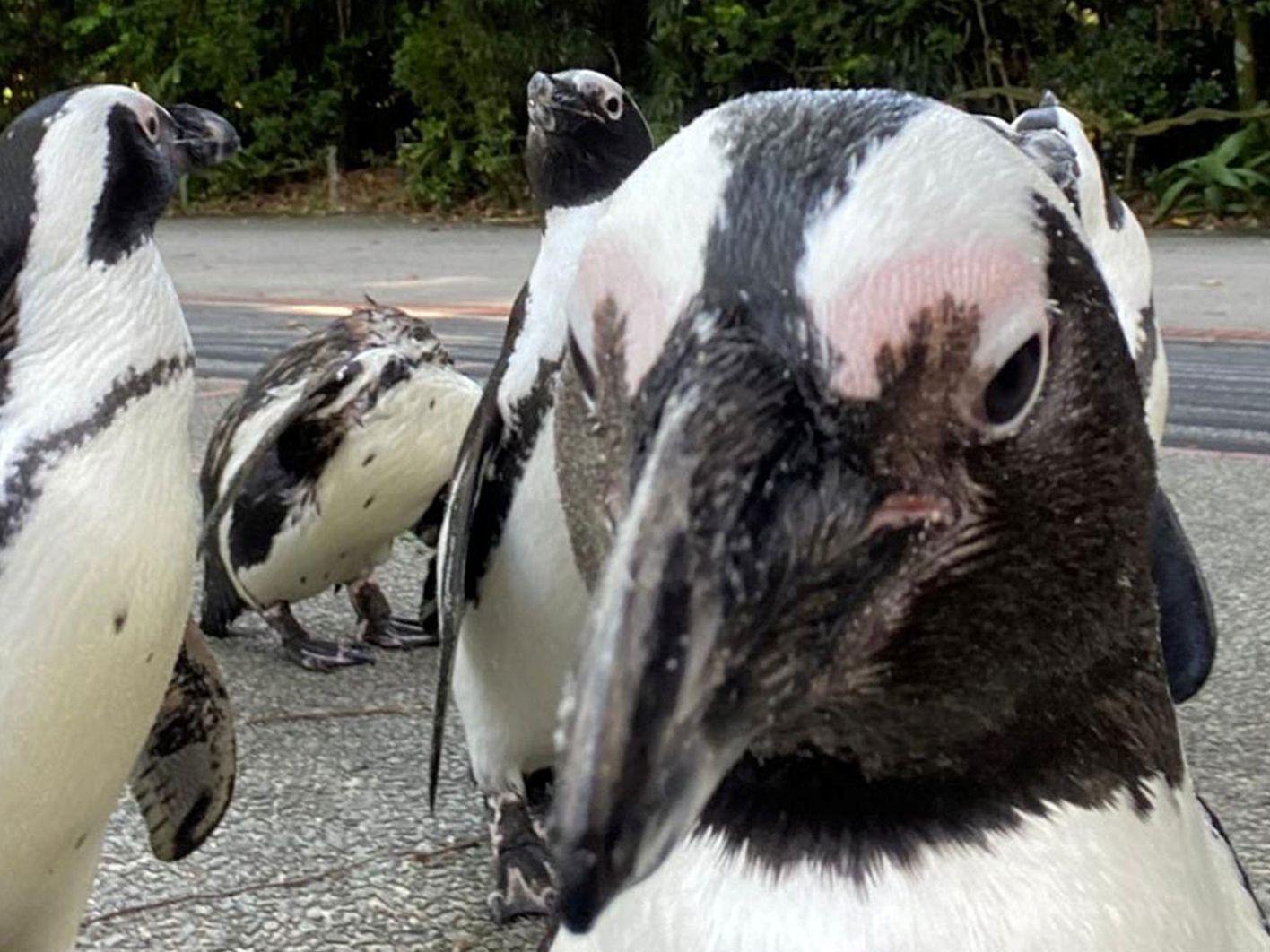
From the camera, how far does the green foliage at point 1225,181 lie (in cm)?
876

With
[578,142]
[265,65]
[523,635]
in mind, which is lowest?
[265,65]

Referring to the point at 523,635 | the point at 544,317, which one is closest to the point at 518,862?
the point at 523,635

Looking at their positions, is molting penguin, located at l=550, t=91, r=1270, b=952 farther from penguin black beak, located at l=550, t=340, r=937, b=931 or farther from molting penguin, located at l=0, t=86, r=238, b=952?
molting penguin, located at l=0, t=86, r=238, b=952

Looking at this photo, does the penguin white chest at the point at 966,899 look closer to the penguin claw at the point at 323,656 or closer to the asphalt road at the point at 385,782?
the asphalt road at the point at 385,782

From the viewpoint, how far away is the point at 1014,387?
0.67m

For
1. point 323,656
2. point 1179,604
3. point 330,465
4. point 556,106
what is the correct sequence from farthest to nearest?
point 323,656 < point 330,465 < point 556,106 < point 1179,604

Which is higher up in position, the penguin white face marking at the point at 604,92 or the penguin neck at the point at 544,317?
the penguin white face marking at the point at 604,92

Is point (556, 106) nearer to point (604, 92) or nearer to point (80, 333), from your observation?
point (604, 92)

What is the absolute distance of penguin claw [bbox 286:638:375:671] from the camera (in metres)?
2.39

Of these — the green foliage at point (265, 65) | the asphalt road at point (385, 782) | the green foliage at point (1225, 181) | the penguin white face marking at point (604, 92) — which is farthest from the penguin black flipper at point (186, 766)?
the green foliage at point (265, 65)

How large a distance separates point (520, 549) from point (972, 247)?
986mm

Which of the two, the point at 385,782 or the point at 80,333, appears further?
the point at 385,782

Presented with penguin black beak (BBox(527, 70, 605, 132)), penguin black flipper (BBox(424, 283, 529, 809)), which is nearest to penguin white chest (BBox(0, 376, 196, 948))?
penguin black flipper (BBox(424, 283, 529, 809))

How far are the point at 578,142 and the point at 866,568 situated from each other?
4.35 ft
